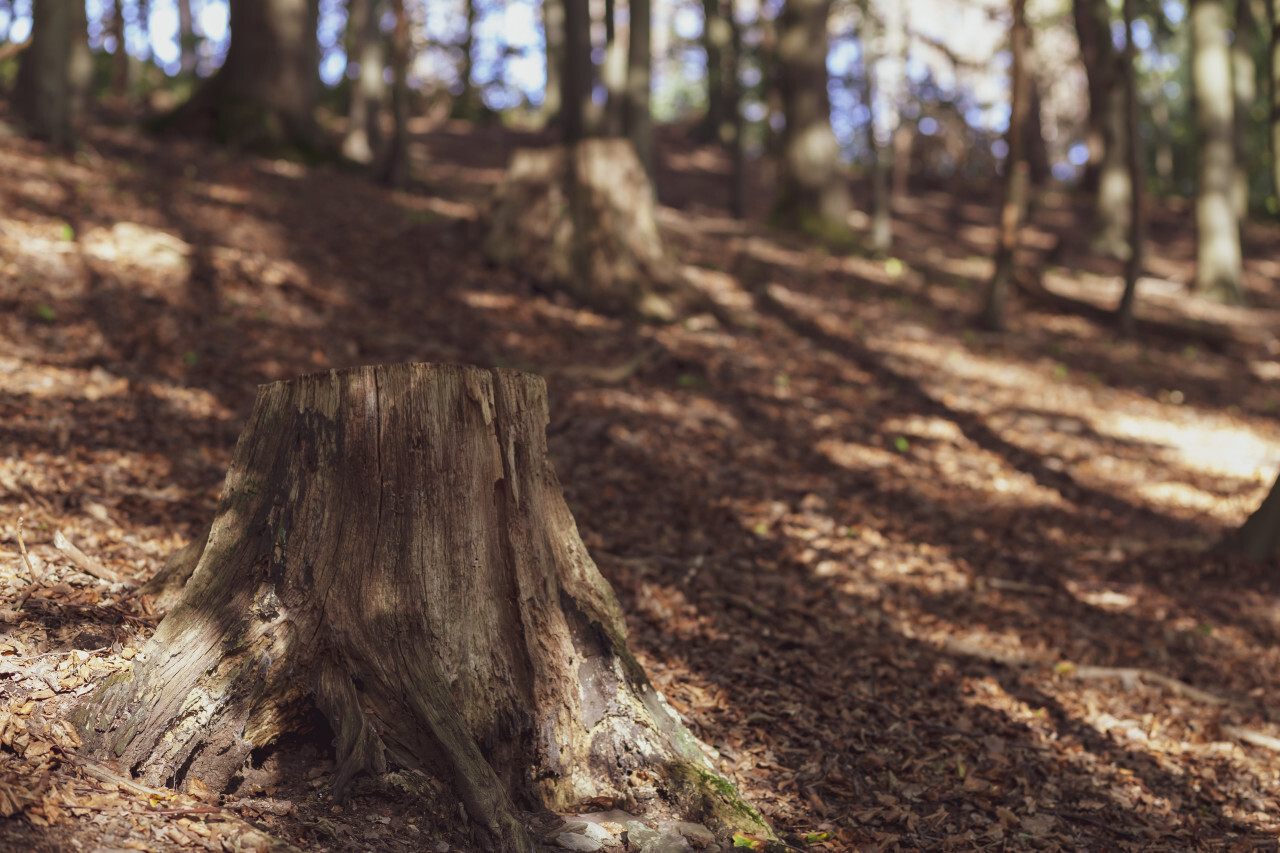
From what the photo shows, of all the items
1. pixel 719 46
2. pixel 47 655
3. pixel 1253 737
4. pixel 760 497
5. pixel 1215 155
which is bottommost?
pixel 1253 737

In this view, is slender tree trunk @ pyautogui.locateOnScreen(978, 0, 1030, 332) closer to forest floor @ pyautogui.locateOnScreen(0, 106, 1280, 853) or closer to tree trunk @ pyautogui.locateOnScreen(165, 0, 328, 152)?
forest floor @ pyautogui.locateOnScreen(0, 106, 1280, 853)

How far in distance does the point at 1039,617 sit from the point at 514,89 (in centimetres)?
3105

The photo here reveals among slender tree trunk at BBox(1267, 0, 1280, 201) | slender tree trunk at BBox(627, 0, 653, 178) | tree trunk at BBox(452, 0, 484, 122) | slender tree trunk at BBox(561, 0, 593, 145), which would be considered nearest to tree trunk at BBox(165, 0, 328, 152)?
slender tree trunk at BBox(561, 0, 593, 145)

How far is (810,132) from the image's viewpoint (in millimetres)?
15938

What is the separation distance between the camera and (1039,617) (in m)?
5.90

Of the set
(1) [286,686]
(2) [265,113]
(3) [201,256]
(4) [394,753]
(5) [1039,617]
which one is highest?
(2) [265,113]

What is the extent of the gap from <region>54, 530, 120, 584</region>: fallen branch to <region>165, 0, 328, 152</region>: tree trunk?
10267mm

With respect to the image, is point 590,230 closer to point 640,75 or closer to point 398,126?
point 398,126

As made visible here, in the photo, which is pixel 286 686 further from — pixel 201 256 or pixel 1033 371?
pixel 1033 371

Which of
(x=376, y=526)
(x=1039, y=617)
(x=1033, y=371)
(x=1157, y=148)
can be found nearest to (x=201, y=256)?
(x=376, y=526)

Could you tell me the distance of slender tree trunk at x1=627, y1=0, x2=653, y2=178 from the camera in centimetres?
1395

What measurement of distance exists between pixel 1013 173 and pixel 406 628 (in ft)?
36.1

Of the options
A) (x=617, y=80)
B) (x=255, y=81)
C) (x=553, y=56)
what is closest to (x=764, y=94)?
(x=553, y=56)

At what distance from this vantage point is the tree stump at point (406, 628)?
3.01m
